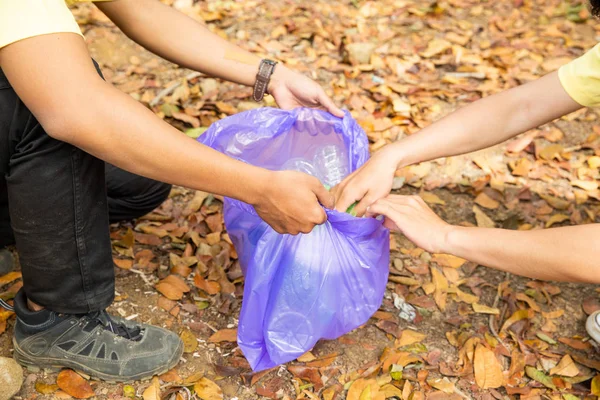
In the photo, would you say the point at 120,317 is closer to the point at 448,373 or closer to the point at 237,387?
the point at 237,387

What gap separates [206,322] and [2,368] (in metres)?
0.55

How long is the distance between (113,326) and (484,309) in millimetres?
1092

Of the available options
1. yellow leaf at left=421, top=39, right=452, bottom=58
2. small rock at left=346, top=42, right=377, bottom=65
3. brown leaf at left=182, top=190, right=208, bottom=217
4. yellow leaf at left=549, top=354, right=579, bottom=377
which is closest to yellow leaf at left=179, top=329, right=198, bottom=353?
brown leaf at left=182, top=190, right=208, bottom=217

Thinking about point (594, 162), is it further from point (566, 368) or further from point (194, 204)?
point (194, 204)

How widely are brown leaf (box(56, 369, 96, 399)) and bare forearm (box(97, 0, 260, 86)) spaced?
0.92m

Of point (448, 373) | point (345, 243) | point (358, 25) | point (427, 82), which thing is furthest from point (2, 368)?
point (358, 25)

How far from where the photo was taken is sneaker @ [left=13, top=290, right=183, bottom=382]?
153cm

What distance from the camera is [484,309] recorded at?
1.86 meters

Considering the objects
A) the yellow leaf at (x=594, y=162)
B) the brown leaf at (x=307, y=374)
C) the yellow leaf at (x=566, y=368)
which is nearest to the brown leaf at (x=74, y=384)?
the brown leaf at (x=307, y=374)

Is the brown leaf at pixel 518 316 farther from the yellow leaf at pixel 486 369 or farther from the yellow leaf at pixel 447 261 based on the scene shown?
the yellow leaf at pixel 447 261

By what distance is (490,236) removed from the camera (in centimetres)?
141

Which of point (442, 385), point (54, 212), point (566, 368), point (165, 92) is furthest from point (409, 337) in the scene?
point (165, 92)

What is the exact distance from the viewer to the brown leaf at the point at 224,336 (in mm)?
1707

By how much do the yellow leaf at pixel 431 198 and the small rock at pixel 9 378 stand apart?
146 cm
